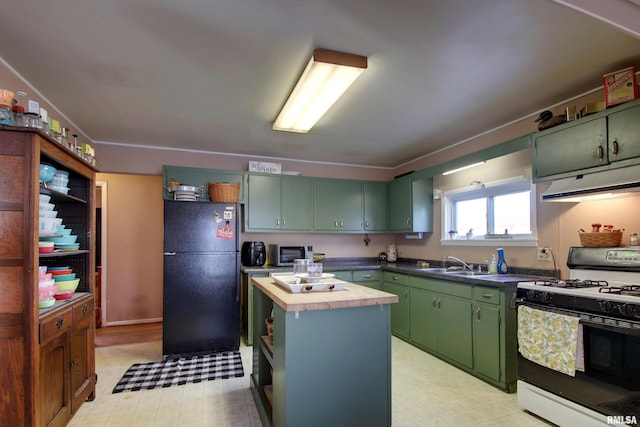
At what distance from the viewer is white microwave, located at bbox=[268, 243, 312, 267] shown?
429 centimetres

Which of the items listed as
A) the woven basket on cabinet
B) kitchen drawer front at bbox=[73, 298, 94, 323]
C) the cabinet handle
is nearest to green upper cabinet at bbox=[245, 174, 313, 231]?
kitchen drawer front at bbox=[73, 298, 94, 323]

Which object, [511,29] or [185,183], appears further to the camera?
[185,183]

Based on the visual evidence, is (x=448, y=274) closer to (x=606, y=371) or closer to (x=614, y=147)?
(x=606, y=371)

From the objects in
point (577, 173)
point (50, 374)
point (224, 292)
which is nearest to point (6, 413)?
point (50, 374)

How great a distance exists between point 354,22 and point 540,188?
7.63 ft

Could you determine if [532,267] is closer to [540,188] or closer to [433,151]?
[540,188]

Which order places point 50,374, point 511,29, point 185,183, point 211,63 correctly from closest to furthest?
point 511,29
point 50,374
point 211,63
point 185,183

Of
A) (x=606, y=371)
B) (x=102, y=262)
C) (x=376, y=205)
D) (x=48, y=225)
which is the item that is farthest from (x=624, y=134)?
A: (x=102, y=262)

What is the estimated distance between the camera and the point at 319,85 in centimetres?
231

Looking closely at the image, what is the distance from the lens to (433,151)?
4340mm

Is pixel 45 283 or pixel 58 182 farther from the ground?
pixel 58 182

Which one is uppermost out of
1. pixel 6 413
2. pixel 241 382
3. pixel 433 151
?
pixel 433 151

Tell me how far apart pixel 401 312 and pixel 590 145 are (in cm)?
253

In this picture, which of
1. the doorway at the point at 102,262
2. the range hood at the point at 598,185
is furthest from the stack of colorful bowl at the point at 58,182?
the range hood at the point at 598,185
